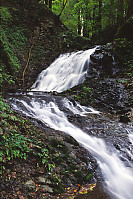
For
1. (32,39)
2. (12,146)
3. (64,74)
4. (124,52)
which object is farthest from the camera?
(32,39)

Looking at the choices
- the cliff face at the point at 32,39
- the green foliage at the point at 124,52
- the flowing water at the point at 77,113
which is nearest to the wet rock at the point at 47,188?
the flowing water at the point at 77,113

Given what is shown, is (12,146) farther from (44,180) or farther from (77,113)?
(77,113)

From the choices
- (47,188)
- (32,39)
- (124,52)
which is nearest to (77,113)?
(47,188)

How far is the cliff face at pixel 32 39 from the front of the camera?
11.6 meters

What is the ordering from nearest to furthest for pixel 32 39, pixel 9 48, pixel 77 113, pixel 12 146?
1. pixel 12 146
2. pixel 77 113
3. pixel 9 48
4. pixel 32 39

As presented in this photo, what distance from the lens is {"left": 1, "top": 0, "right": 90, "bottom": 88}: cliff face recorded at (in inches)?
457

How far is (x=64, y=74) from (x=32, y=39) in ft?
16.1

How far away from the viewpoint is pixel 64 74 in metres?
11.7

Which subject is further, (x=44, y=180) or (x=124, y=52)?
(x=124, y=52)

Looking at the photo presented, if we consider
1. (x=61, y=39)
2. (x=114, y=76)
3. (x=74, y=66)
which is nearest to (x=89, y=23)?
(x=61, y=39)

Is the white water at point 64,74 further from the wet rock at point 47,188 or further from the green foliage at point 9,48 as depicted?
the wet rock at point 47,188

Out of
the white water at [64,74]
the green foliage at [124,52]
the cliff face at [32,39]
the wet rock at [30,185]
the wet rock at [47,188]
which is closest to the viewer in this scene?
the wet rock at [30,185]

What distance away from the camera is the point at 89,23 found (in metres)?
17.1

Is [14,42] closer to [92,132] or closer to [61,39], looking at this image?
[61,39]
